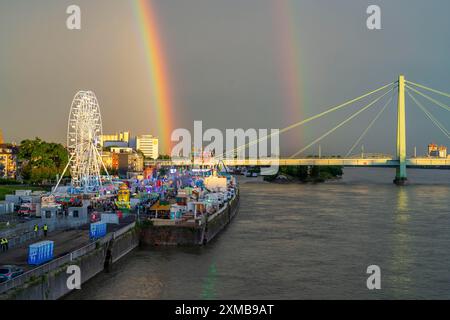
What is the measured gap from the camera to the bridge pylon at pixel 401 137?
207 ft

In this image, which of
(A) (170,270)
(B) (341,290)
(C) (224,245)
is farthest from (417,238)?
(A) (170,270)

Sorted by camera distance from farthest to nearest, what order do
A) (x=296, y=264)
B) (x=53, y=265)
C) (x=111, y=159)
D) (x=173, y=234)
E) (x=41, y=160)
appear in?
(x=111, y=159)
(x=41, y=160)
(x=173, y=234)
(x=296, y=264)
(x=53, y=265)

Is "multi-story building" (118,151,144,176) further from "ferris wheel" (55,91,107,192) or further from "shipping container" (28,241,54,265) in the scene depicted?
"shipping container" (28,241,54,265)

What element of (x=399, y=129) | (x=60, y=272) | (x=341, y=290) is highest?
(x=399, y=129)

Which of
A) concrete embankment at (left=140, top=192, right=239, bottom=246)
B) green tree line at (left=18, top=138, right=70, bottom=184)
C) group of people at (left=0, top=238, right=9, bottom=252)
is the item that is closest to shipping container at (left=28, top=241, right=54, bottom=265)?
group of people at (left=0, top=238, right=9, bottom=252)

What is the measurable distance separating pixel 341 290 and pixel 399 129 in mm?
56038

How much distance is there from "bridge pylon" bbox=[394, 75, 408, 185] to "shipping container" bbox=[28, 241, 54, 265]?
5555 centimetres

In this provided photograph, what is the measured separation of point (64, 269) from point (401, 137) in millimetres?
59099

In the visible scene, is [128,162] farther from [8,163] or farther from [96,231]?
[96,231]

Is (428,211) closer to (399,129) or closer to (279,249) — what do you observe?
(279,249)

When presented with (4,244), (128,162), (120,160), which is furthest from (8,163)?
(4,244)

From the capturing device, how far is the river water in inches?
518

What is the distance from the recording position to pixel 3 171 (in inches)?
2491

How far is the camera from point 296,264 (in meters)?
16.3
